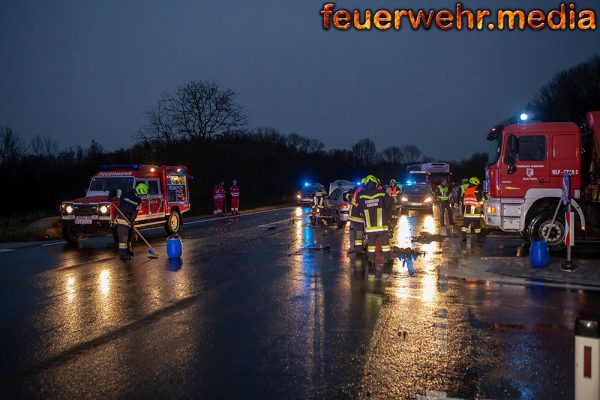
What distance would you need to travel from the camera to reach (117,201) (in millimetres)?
14883

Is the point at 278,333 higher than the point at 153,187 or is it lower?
lower

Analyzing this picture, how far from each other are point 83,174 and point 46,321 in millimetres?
31759

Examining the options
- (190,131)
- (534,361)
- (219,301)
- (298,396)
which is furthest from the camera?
(190,131)

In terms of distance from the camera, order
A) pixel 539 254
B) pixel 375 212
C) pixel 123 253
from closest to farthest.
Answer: pixel 539 254
pixel 375 212
pixel 123 253

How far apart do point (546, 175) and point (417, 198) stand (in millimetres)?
16280

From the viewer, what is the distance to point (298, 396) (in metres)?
4.61

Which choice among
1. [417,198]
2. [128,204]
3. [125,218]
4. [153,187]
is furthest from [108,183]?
[417,198]

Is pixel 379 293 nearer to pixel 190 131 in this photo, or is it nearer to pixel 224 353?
pixel 224 353

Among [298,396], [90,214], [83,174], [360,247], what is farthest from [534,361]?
[83,174]

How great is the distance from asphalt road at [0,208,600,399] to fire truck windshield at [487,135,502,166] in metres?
3.79

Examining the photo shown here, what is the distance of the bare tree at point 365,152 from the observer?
4860 inches

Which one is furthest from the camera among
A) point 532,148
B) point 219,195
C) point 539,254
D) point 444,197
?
point 219,195

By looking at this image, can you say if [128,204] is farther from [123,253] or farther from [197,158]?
[197,158]

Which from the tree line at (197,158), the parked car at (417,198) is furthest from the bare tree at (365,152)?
the parked car at (417,198)
